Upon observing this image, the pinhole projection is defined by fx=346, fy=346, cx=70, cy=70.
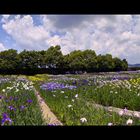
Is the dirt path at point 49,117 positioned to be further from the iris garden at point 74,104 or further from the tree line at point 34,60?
the tree line at point 34,60

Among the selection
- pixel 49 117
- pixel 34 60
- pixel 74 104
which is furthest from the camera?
pixel 34 60

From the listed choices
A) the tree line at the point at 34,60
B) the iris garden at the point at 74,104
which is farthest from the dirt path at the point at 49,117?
the tree line at the point at 34,60

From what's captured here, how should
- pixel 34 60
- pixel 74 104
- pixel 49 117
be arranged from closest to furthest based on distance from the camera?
pixel 49 117 < pixel 74 104 < pixel 34 60

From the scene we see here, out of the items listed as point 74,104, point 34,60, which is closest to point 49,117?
point 74,104

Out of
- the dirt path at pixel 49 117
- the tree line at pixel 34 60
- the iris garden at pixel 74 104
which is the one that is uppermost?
the tree line at pixel 34 60

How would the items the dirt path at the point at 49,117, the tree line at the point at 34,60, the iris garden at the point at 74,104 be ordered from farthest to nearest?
the tree line at the point at 34,60 < the dirt path at the point at 49,117 < the iris garden at the point at 74,104

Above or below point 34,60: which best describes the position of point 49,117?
below

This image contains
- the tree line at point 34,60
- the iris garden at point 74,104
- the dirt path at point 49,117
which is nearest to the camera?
the iris garden at point 74,104

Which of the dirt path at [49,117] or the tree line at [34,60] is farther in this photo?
the tree line at [34,60]

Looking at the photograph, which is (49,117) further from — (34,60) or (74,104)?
(34,60)

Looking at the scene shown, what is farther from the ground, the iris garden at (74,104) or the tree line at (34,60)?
the tree line at (34,60)

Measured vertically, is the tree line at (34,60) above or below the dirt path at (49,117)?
above

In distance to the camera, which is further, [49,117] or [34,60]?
[34,60]

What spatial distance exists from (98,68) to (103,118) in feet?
24.0
